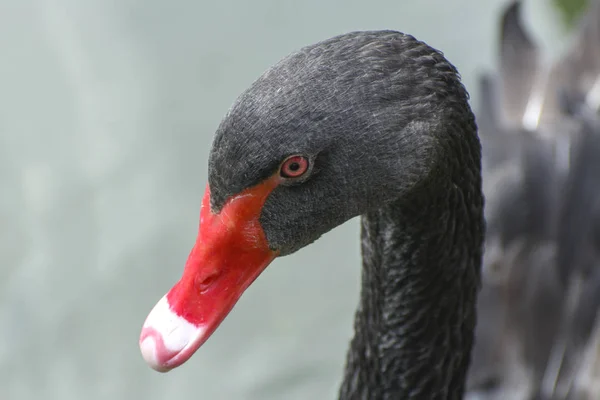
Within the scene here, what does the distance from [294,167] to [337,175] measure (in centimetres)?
11

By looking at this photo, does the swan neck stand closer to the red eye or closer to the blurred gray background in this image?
the red eye

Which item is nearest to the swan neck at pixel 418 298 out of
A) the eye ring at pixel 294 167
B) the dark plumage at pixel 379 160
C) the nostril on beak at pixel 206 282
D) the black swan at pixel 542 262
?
the dark plumage at pixel 379 160

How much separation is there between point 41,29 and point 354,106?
3176mm

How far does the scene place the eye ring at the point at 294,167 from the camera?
6.13 feet

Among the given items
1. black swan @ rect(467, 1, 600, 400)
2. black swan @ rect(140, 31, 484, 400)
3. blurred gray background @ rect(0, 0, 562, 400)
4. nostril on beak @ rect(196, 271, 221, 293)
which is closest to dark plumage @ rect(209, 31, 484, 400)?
black swan @ rect(140, 31, 484, 400)

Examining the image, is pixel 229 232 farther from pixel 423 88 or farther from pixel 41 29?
pixel 41 29

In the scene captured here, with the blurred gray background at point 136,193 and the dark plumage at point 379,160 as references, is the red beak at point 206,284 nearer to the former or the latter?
the dark plumage at point 379,160

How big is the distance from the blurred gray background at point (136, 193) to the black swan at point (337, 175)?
5.80 feet

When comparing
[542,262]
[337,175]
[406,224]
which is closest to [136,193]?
[542,262]

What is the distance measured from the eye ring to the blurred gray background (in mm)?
2149

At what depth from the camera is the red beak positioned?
196 cm

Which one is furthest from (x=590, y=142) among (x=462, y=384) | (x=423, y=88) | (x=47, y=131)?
(x=47, y=131)

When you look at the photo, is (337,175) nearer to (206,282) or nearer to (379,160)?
(379,160)

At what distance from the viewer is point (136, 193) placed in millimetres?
4238
